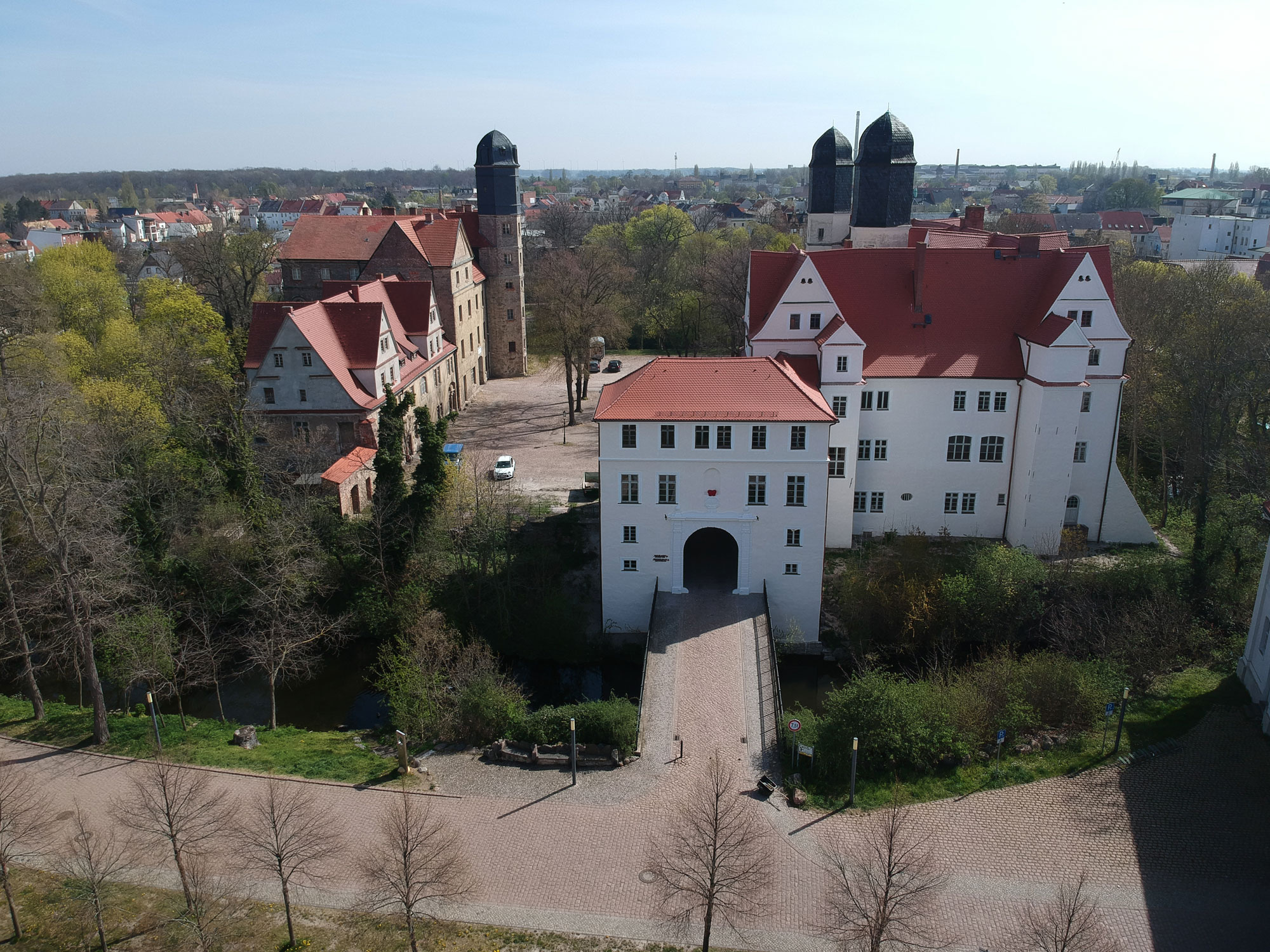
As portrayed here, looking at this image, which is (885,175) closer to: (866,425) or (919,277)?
(919,277)

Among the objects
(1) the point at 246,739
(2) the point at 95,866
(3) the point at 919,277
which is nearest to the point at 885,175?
(3) the point at 919,277

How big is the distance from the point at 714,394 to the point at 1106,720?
14.9 metres

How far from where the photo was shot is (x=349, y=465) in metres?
37.4

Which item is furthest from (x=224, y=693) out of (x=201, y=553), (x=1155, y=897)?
(x=1155, y=897)

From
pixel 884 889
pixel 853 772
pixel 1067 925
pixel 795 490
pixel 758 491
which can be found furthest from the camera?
pixel 758 491

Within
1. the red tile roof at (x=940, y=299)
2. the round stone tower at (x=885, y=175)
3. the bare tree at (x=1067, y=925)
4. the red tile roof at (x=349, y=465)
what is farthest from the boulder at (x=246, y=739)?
the round stone tower at (x=885, y=175)

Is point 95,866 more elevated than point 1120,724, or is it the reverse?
point 95,866

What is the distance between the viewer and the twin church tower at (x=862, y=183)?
4041cm

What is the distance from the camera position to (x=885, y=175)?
41188mm

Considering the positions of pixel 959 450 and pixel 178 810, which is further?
pixel 959 450

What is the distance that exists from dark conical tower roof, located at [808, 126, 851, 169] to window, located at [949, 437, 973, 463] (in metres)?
16.5

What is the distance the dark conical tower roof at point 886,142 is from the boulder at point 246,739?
34164 millimetres

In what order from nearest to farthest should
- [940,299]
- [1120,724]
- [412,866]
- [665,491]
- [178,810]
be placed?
1. [412,866]
2. [178,810]
3. [1120,724]
4. [665,491]
5. [940,299]

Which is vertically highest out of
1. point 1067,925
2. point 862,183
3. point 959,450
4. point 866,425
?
point 862,183
